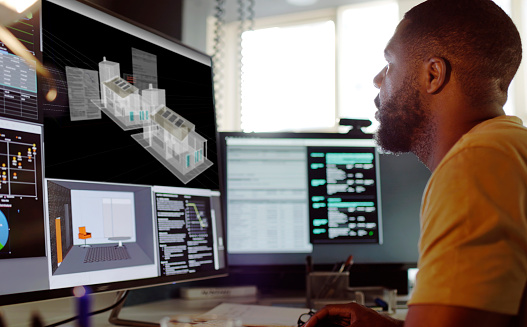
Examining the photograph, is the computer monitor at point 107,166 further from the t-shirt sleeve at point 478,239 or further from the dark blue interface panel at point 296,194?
the t-shirt sleeve at point 478,239

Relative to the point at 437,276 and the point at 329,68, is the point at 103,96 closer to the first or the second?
the point at 437,276

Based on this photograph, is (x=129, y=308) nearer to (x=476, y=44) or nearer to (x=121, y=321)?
(x=121, y=321)

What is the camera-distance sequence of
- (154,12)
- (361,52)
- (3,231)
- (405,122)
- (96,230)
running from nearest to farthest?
(3,231)
(96,230)
(405,122)
(154,12)
(361,52)

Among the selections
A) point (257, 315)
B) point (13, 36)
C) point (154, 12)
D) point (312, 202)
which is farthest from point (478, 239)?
point (154, 12)

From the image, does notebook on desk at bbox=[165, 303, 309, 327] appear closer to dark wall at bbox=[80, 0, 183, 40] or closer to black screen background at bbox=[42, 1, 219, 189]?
black screen background at bbox=[42, 1, 219, 189]

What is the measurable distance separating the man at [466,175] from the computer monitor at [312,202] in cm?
50

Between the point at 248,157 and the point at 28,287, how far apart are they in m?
0.80

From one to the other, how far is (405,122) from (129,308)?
0.84 meters

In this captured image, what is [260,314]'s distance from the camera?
3.36 ft

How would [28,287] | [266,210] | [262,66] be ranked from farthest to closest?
[262,66] < [266,210] < [28,287]

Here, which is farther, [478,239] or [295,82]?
[295,82]

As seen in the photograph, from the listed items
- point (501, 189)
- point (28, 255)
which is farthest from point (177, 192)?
point (501, 189)

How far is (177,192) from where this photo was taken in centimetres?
100

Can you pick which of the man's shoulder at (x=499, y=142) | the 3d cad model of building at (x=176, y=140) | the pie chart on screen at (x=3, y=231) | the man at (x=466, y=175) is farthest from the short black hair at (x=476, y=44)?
the pie chart on screen at (x=3, y=231)
